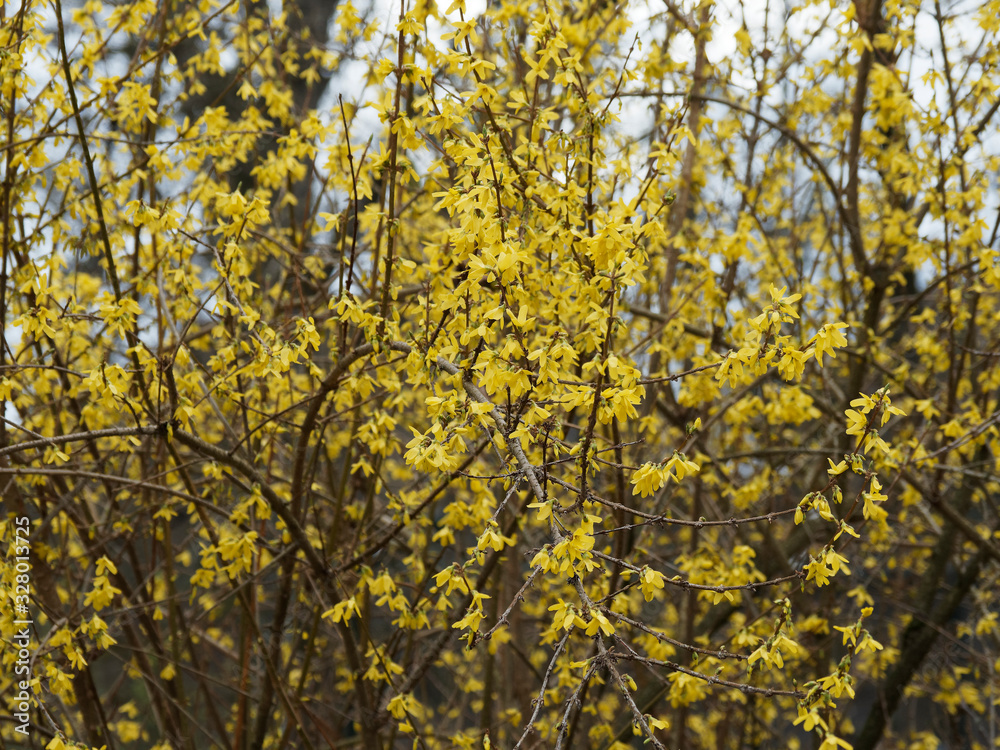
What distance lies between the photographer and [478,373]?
2312 millimetres

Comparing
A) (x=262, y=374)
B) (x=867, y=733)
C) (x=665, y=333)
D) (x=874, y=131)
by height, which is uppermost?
(x=874, y=131)

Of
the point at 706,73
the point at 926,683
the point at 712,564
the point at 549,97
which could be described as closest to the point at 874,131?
the point at 706,73

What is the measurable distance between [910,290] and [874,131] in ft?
13.9

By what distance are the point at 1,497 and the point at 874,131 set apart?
16.0 ft

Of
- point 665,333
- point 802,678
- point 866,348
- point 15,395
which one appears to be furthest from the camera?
point 802,678

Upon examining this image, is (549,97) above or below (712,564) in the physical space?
above

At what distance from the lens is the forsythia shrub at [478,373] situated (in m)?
2.21

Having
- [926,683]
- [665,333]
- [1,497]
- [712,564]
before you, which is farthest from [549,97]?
[926,683]

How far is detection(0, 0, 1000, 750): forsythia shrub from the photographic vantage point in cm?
221

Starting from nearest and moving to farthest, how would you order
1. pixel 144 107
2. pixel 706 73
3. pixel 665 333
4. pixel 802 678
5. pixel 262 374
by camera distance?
pixel 262 374, pixel 144 107, pixel 665 333, pixel 706 73, pixel 802 678

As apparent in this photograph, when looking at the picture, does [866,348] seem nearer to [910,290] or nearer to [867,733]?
[867,733]

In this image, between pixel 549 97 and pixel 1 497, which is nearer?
pixel 1 497

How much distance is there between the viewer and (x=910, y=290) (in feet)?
26.8

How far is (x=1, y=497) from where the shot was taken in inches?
135
